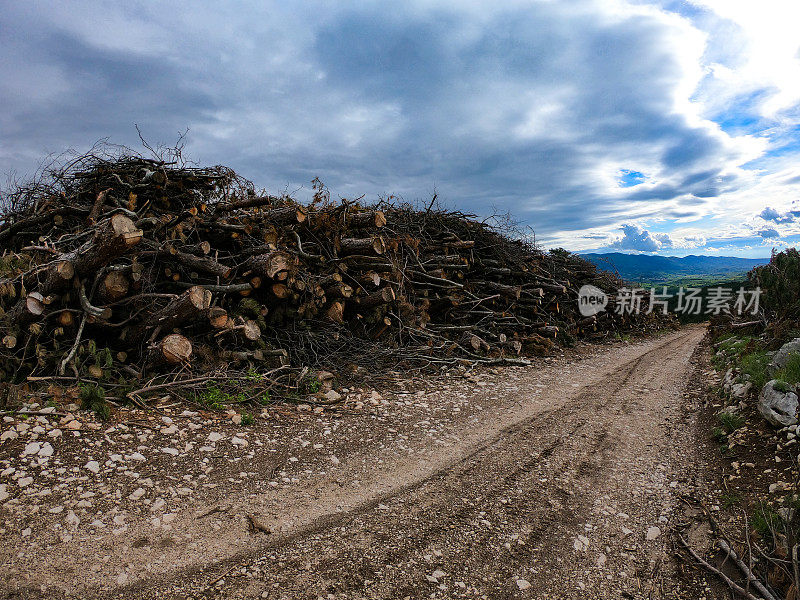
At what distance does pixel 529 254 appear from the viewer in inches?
533

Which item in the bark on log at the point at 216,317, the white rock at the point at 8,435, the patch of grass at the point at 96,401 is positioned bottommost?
the white rock at the point at 8,435

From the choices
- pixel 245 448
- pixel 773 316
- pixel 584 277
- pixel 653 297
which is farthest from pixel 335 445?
pixel 653 297

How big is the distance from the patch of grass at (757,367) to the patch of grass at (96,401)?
7.56 m

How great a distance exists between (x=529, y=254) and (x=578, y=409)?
26.9ft

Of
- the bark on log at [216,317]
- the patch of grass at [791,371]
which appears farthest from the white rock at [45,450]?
the patch of grass at [791,371]

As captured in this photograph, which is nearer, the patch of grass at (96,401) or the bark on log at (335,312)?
the patch of grass at (96,401)

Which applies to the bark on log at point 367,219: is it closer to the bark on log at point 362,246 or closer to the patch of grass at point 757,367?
the bark on log at point 362,246

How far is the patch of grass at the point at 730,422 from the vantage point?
4930 mm

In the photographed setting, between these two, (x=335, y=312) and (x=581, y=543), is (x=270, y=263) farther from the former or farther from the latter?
(x=581, y=543)

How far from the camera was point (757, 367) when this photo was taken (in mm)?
6230

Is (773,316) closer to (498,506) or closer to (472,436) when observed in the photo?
(472,436)

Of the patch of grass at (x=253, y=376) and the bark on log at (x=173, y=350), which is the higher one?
the bark on log at (x=173, y=350)

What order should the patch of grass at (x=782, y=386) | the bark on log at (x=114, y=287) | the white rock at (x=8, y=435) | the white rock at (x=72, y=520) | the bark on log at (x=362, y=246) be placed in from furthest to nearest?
the bark on log at (x=362, y=246) < the bark on log at (x=114, y=287) < the patch of grass at (x=782, y=386) < the white rock at (x=8, y=435) < the white rock at (x=72, y=520)

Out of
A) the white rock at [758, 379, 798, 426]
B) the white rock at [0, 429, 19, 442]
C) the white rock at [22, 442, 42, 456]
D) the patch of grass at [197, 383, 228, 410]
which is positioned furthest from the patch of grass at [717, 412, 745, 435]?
the white rock at [0, 429, 19, 442]
